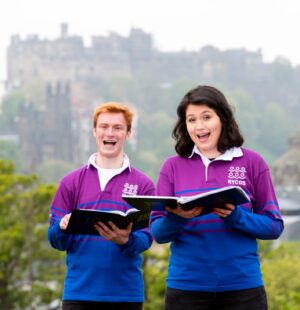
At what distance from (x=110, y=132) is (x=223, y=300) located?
0.83m

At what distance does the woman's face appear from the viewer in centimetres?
360

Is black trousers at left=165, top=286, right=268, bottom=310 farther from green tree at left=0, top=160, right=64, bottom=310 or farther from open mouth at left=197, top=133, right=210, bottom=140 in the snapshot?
green tree at left=0, top=160, right=64, bottom=310

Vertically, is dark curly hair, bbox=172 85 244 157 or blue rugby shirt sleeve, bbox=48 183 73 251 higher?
dark curly hair, bbox=172 85 244 157

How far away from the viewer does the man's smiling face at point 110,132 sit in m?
3.90

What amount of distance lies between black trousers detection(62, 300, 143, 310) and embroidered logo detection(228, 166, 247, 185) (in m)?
0.62

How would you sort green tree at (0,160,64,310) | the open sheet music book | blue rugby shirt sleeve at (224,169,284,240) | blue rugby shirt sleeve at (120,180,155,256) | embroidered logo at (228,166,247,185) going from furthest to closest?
1. green tree at (0,160,64,310)
2. blue rugby shirt sleeve at (120,180,155,256)
3. embroidered logo at (228,166,247,185)
4. blue rugby shirt sleeve at (224,169,284,240)
5. the open sheet music book

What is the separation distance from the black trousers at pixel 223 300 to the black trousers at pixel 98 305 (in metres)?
0.34

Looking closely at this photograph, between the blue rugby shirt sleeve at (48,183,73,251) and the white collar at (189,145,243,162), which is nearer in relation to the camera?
the white collar at (189,145,243,162)

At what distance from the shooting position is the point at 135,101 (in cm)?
10738

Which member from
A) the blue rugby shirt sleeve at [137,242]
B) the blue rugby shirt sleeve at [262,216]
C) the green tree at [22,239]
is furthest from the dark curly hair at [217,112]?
the green tree at [22,239]

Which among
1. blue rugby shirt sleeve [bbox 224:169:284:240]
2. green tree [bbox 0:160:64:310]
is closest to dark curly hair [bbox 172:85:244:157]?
blue rugby shirt sleeve [bbox 224:169:284:240]

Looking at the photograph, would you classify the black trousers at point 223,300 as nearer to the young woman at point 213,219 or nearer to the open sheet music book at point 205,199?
the young woman at point 213,219

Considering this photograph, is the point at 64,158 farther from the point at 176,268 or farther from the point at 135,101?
the point at 176,268

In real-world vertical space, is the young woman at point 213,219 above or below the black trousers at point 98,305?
above
